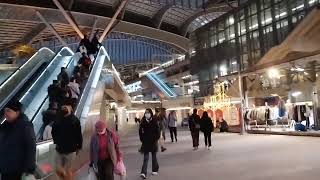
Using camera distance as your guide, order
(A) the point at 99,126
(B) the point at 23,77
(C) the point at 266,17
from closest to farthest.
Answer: (A) the point at 99,126, (B) the point at 23,77, (C) the point at 266,17

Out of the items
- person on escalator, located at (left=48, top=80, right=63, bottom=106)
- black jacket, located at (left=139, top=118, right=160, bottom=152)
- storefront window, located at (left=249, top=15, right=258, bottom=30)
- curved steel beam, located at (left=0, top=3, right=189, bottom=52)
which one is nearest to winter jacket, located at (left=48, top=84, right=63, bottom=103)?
person on escalator, located at (left=48, top=80, right=63, bottom=106)

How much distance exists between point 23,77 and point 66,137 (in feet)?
22.9

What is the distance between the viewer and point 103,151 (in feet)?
22.5

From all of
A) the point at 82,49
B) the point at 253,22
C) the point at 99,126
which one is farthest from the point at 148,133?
the point at 253,22

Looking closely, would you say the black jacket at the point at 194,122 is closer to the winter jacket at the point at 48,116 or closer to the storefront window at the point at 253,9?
the winter jacket at the point at 48,116

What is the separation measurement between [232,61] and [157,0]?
11976 millimetres

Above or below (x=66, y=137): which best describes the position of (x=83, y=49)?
above

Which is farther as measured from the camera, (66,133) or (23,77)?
(23,77)

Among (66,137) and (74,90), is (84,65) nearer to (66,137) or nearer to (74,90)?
(74,90)

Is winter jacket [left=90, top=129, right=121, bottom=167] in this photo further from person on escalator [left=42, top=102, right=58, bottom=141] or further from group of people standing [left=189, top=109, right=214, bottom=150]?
group of people standing [left=189, top=109, right=214, bottom=150]

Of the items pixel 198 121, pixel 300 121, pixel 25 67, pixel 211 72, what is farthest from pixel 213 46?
pixel 25 67

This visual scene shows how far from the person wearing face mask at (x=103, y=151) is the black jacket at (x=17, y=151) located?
189cm

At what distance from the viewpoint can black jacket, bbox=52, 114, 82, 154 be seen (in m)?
6.79

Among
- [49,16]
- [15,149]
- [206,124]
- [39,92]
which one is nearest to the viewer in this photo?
[15,149]
